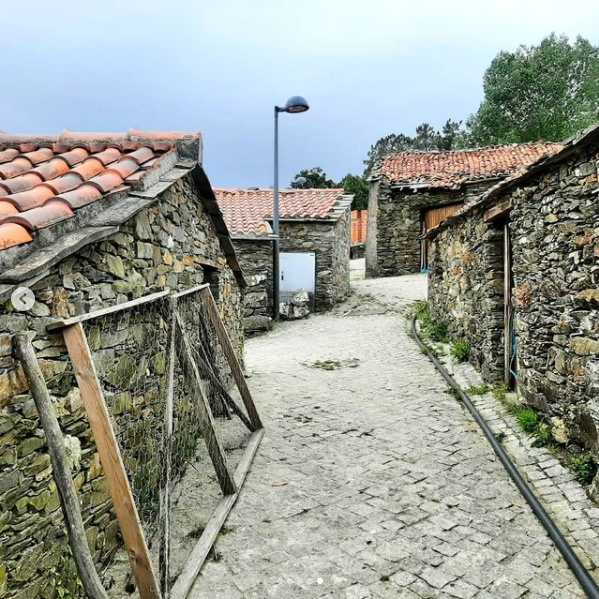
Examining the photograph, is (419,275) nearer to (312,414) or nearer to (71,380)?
(312,414)

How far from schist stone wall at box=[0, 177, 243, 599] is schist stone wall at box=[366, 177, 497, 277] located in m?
15.0

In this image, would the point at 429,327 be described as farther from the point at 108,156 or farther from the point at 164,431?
the point at 164,431

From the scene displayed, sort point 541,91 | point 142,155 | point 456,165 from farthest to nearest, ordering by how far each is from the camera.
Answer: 1. point 541,91
2. point 456,165
3. point 142,155

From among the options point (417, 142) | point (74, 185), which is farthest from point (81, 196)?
point (417, 142)

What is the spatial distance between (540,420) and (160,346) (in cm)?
370

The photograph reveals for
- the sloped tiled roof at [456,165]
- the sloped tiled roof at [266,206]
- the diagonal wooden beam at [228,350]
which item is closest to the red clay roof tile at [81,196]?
the diagonal wooden beam at [228,350]

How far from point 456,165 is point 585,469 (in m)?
16.9

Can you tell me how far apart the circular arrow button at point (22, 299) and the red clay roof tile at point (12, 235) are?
0.22m

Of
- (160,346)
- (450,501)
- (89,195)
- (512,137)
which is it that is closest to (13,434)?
(89,195)

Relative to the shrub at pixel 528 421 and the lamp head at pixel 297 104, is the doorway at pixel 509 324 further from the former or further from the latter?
the lamp head at pixel 297 104

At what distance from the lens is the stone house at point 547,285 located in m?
3.80

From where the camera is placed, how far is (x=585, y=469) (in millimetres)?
3787

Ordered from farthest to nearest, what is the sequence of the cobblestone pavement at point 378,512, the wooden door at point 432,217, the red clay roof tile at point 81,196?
the wooden door at point 432,217
the cobblestone pavement at point 378,512
the red clay roof tile at point 81,196

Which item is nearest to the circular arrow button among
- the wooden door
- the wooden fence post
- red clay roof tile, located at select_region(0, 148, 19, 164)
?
the wooden fence post
